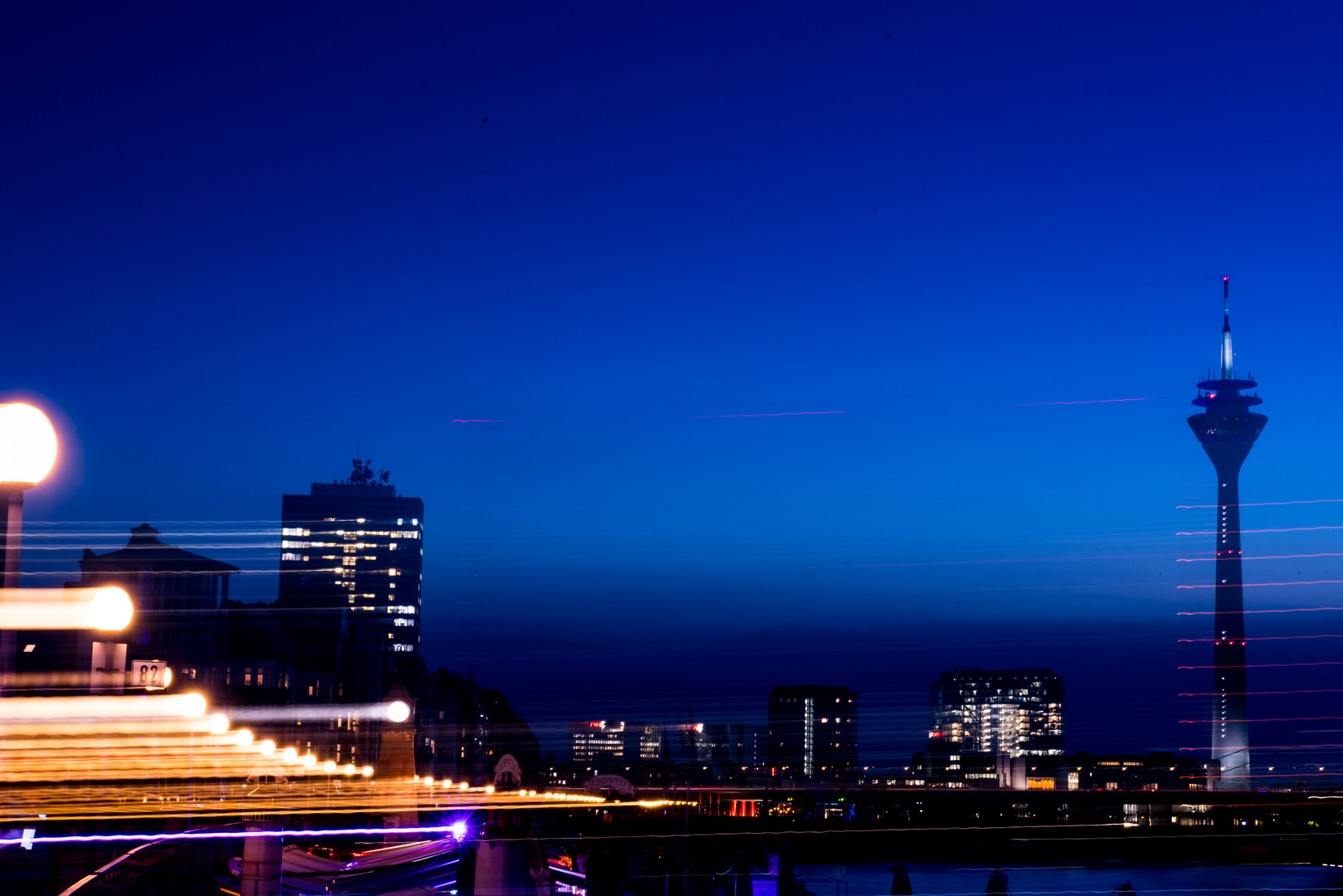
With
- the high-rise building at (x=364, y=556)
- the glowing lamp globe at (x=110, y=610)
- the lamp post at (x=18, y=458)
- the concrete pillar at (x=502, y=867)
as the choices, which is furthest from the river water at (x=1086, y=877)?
the high-rise building at (x=364, y=556)

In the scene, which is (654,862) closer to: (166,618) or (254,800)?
(254,800)

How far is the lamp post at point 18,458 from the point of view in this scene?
746 cm

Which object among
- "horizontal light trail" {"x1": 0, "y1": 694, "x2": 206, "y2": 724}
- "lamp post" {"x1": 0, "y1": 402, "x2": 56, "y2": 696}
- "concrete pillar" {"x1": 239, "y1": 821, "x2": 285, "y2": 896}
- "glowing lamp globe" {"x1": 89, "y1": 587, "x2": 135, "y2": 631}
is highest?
"lamp post" {"x1": 0, "y1": 402, "x2": 56, "y2": 696}

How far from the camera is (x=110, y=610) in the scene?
8.70m

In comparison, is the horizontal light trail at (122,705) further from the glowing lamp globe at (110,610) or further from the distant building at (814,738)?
the distant building at (814,738)

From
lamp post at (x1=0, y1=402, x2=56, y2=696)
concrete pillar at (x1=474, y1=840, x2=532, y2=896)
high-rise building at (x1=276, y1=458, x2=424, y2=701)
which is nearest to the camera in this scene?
lamp post at (x1=0, y1=402, x2=56, y2=696)

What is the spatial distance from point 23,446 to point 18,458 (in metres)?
0.09

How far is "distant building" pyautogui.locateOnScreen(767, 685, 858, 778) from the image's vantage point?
109 meters

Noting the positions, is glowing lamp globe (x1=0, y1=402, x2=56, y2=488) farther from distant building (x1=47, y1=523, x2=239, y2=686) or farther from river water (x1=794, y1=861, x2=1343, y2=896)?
river water (x1=794, y1=861, x2=1343, y2=896)

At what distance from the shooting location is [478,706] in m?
145

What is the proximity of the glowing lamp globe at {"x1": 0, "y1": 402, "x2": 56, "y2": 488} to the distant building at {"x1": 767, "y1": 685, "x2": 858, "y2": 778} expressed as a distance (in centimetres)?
9709

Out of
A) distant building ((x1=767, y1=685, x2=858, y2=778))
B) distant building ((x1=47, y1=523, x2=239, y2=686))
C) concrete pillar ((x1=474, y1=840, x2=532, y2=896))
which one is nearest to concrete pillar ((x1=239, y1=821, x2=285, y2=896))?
concrete pillar ((x1=474, y1=840, x2=532, y2=896))

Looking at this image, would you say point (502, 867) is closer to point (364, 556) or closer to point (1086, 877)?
point (1086, 877)

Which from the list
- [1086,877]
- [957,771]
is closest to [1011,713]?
[957,771]
